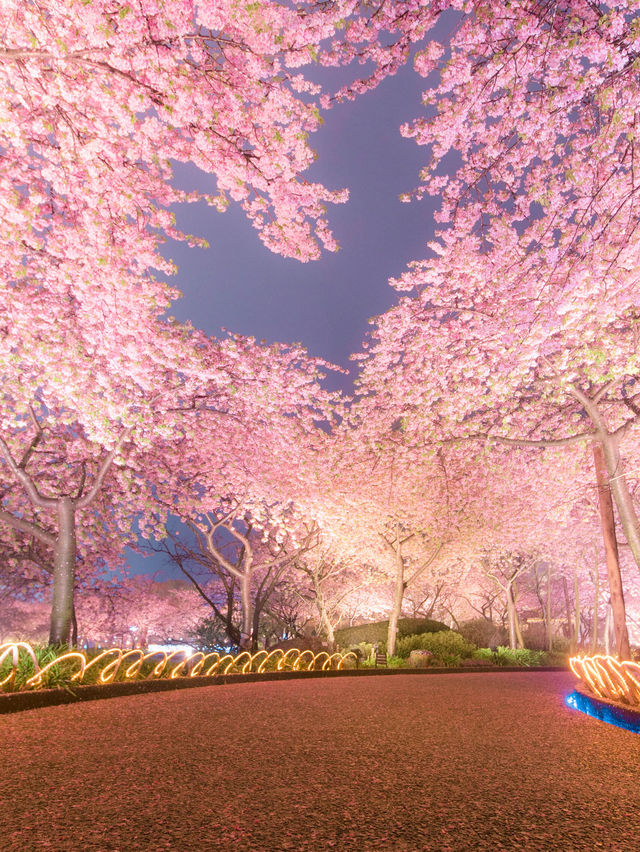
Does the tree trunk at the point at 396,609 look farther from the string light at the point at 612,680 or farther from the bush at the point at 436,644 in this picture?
the string light at the point at 612,680

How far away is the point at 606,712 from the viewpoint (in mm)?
7195

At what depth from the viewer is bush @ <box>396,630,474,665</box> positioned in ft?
73.7

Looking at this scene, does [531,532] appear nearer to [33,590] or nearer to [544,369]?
[544,369]

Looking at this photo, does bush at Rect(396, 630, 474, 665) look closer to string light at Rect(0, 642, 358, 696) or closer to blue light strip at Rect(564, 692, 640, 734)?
string light at Rect(0, 642, 358, 696)

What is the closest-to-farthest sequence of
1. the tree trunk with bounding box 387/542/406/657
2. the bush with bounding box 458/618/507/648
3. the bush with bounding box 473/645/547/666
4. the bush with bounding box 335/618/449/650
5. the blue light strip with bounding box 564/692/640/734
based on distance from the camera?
the blue light strip with bounding box 564/692/640/734
the tree trunk with bounding box 387/542/406/657
the bush with bounding box 473/645/547/666
the bush with bounding box 335/618/449/650
the bush with bounding box 458/618/507/648

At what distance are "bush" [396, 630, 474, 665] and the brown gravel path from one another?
1663 centimetres

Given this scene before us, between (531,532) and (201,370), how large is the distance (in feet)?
68.0

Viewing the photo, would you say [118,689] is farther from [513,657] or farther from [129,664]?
[513,657]

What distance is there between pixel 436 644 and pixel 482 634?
368 inches

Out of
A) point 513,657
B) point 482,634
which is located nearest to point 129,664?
point 513,657

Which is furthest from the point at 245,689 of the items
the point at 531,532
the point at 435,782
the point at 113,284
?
the point at 531,532

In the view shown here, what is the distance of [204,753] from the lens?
177 inches

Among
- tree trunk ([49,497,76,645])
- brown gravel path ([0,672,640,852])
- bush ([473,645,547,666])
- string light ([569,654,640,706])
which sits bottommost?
bush ([473,645,547,666])

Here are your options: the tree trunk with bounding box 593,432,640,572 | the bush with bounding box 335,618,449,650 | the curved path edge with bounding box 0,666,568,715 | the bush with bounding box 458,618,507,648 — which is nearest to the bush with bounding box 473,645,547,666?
the bush with bounding box 335,618,449,650
